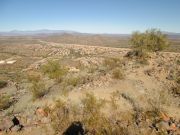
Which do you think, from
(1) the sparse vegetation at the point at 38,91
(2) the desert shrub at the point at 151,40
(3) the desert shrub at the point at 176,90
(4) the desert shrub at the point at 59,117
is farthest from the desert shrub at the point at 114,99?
(2) the desert shrub at the point at 151,40

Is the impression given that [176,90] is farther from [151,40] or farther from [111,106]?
[151,40]

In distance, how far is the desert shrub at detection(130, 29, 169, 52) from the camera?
4325 centimetres

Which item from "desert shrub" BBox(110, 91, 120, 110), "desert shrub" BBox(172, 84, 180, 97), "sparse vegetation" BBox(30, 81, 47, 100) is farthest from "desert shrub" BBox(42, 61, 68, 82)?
"desert shrub" BBox(172, 84, 180, 97)

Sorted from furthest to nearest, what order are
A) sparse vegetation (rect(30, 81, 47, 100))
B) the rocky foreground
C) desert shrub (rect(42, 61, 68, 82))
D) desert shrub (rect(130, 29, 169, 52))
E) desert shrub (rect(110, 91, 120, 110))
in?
desert shrub (rect(130, 29, 169, 52)), desert shrub (rect(42, 61, 68, 82)), sparse vegetation (rect(30, 81, 47, 100)), desert shrub (rect(110, 91, 120, 110)), the rocky foreground

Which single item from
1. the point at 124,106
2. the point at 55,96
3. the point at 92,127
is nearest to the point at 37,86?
the point at 55,96

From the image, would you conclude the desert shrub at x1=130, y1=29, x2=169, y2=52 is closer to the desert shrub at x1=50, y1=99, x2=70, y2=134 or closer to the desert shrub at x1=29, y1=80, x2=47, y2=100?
the desert shrub at x1=29, y1=80, x2=47, y2=100

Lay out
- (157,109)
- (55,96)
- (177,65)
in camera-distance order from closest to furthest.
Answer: (157,109), (55,96), (177,65)

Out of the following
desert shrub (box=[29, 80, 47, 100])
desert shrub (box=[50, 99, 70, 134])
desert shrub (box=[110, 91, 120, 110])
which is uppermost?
desert shrub (box=[110, 91, 120, 110])

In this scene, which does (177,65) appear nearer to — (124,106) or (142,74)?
(142,74)

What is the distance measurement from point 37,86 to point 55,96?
13.1 feet

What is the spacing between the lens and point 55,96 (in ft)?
69.4

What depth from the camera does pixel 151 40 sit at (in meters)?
43.4

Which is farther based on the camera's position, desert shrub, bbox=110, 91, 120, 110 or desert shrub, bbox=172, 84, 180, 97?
desert shrub, bbox=172, 84, 180, 97

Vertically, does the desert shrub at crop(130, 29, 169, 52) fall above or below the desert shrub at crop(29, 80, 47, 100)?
above
